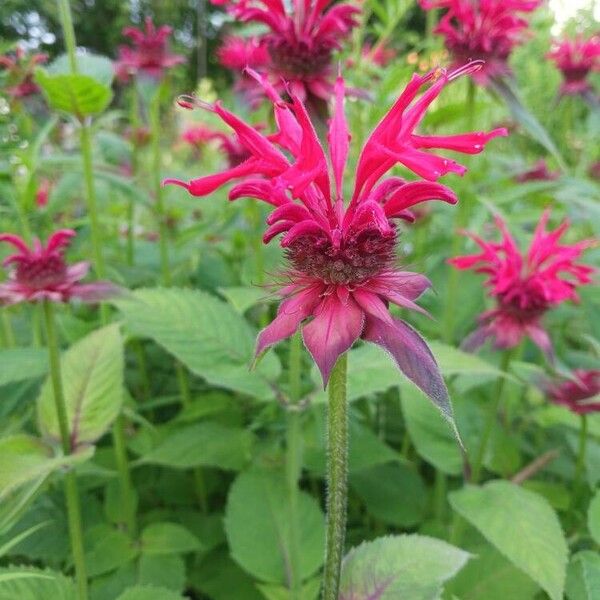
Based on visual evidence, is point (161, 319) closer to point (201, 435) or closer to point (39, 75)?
point (201, 435)

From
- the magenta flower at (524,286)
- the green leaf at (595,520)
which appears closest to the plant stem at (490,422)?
the magenta flower at (524,286)

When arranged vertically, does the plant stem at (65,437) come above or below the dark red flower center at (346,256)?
below

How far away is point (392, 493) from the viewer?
123 centimetres

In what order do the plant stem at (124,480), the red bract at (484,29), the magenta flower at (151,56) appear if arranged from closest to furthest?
the plant stem at (124,480) < the red bract at (484,29) < the magenta flower at (151,56)

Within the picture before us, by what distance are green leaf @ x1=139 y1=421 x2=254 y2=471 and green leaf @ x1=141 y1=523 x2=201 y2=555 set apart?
0.33 ft

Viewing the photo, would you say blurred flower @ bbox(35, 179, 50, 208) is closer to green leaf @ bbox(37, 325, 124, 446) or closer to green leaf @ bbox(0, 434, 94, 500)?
green leaf @ bbox(37, 325, 124, 446)

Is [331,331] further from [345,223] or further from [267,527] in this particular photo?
[267,527]

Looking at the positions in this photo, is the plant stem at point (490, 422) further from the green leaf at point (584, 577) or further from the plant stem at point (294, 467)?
the plant stem at point (294, 467)

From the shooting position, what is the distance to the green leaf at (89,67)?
112cm

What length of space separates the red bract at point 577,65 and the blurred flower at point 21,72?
1.39 m

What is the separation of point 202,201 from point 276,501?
2.30ft

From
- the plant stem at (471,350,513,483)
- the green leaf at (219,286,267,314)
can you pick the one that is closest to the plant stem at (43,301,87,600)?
the green leaf at (219,286,267,314)

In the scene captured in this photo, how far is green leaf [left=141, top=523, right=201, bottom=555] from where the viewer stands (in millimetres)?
1022

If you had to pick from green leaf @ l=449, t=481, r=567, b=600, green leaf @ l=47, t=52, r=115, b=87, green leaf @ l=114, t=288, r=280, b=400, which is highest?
green leaf @ l=47, t=52, r=115, b=87
